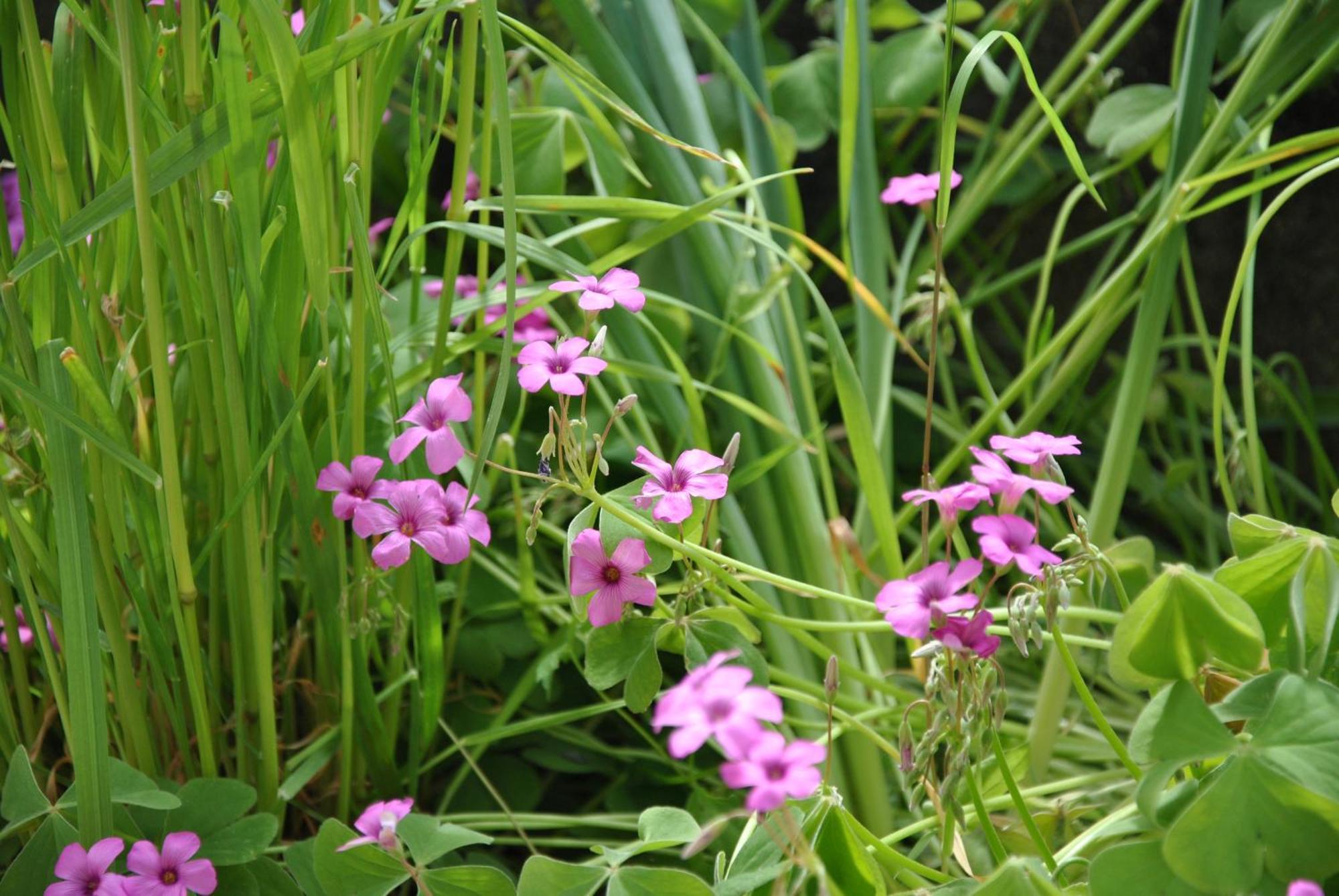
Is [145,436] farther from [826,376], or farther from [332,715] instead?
[826,376]

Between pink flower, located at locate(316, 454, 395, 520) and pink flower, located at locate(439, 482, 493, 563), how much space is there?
30 mm

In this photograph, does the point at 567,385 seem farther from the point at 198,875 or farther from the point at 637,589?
the point at 198,875

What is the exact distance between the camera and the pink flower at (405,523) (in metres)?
0.55

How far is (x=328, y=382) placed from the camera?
0.57 meters

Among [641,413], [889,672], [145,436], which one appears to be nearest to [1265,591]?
[889,672]

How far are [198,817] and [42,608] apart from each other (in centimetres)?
16

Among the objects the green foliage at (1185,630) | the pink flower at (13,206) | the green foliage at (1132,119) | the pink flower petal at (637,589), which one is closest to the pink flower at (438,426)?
the pink flower petal at (637,589)

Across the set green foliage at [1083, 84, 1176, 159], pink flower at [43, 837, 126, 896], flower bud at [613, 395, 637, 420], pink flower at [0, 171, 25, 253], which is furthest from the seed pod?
pink flower at [0, 171, 25, 253]

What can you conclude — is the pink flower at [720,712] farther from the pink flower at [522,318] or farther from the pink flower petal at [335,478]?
the pink flower at [522,318]

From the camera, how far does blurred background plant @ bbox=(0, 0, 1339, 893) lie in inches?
21.6

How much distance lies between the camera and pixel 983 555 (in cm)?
47

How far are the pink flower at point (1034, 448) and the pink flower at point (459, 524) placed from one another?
0.26m

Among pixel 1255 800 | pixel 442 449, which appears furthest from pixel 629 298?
pixel 1255 800

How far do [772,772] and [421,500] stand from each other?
0.88ft
